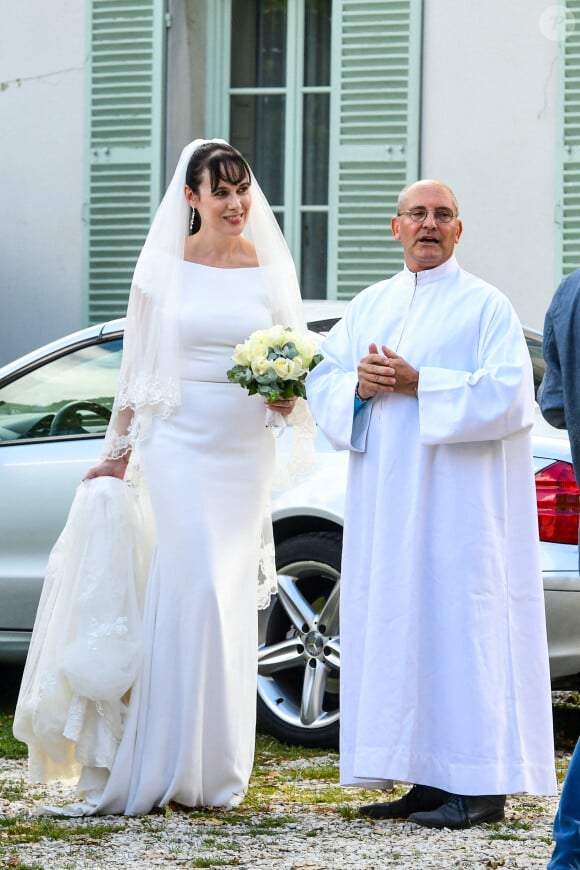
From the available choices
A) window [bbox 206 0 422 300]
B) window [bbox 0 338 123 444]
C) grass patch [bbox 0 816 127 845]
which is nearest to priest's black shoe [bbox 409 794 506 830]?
grass patch [bbox 0 816 127 845]

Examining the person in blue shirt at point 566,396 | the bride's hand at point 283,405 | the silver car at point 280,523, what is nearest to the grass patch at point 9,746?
the silver car at point 280,523

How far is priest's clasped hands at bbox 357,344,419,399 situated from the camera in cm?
501

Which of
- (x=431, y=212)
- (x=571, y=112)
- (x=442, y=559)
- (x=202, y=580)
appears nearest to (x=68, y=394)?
(x=202, y=580)

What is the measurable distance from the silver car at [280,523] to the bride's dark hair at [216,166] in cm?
115

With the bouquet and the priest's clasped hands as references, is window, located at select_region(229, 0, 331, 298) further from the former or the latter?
the priest's clasped hands

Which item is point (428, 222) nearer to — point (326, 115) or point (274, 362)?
point (274, 362)

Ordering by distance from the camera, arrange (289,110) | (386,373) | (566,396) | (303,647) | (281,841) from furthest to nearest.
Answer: (289,110), (303,647), (386,373), (281,841), (566,396)

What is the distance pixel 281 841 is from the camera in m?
4.75

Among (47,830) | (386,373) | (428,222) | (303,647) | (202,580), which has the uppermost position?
(428,222)

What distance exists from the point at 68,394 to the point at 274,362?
6.36ft

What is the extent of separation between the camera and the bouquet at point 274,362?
16.9 ft

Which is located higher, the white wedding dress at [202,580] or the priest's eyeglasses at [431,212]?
the priest's eyeglasses at [431,212]

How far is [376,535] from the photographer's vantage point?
5.07 metres

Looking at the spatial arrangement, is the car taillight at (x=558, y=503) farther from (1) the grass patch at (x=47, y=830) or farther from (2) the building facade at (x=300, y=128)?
(2) the building facade at (x=300, y=128)
